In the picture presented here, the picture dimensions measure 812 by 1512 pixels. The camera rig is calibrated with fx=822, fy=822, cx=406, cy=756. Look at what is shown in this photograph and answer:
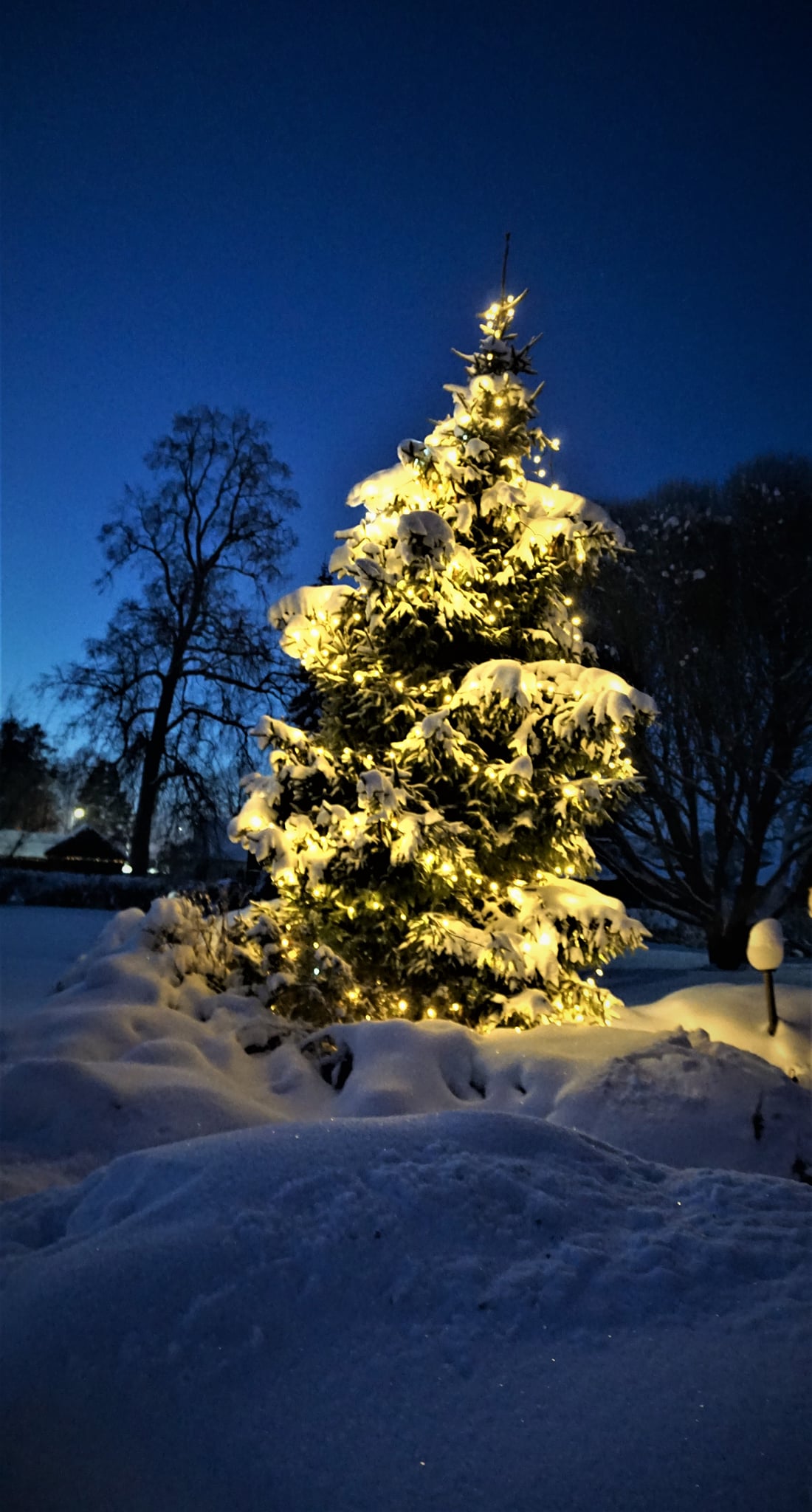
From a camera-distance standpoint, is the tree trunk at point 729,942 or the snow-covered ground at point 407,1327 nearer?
the snow-covered ground at point 407,1327

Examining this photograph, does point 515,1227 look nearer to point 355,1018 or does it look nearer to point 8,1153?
point 8,1153

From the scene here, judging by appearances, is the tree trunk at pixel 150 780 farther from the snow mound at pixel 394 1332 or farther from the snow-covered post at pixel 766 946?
the snow mound at pixel 394 1332

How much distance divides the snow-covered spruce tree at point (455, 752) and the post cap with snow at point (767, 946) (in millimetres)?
1032

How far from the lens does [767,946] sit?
21.3ft

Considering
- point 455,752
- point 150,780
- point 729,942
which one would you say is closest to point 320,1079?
point 455,752

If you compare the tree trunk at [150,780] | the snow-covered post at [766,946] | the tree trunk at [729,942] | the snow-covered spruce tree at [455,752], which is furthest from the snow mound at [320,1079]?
the tree trunk at [150,780]

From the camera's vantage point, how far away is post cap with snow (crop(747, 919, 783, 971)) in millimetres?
6473

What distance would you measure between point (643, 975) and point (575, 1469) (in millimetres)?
13454

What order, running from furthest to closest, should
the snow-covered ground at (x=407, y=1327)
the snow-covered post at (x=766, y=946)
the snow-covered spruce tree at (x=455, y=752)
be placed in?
1. the snow-covered post at (x=766, y=946)
2. the snow-covered spruce tree at (x=455, y=752)
3. the snow-covered ground at (x=407, y=1327)

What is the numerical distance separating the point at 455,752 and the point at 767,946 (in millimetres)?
2905

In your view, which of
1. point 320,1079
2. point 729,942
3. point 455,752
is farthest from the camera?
point 729,942

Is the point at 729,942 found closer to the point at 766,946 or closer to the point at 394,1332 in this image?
the point at 766,946

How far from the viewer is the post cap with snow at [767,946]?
647cm

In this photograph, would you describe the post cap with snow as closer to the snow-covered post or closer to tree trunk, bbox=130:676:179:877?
the snow-covered post
